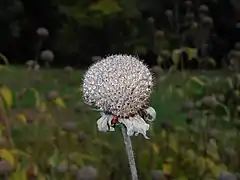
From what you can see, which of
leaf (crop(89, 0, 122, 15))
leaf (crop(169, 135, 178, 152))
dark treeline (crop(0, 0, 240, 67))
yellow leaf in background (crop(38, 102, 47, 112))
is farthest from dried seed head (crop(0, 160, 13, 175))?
leaf (crop(89, 0, 122, 15))

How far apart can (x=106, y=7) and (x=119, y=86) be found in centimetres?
361

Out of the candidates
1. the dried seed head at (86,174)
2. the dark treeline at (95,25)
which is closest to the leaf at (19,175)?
the dried seed head at (86,174)

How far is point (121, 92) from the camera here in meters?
0.98

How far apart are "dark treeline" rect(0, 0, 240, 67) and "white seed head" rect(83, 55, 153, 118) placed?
336 cm

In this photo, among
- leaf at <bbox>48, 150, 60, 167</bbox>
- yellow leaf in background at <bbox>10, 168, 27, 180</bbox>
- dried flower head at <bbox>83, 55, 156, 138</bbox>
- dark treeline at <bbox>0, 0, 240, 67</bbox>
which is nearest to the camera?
dried flower head at <bbox>83, 55, 156, 138</bbox>

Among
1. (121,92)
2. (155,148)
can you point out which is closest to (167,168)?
(155,148)

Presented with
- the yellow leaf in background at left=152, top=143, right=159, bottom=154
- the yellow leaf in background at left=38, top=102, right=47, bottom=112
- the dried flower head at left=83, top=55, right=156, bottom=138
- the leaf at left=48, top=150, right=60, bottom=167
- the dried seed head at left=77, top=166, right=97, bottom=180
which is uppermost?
the yellow leaf in background at left=38, top=102, right=47, bottom=112

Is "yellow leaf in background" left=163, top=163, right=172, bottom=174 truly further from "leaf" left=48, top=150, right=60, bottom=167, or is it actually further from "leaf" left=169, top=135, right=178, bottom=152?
"leaf" left=48, top=150, right=60, bottom=167

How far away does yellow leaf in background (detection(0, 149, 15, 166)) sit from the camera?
1.67 m

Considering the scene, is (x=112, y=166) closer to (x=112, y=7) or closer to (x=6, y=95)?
(x=6, y=95)

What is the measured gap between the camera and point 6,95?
1.78m

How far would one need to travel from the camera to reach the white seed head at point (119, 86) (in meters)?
0.98

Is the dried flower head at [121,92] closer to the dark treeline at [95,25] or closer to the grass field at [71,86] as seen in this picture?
the grass field at [71,86]

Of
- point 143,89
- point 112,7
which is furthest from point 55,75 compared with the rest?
point 143,89
